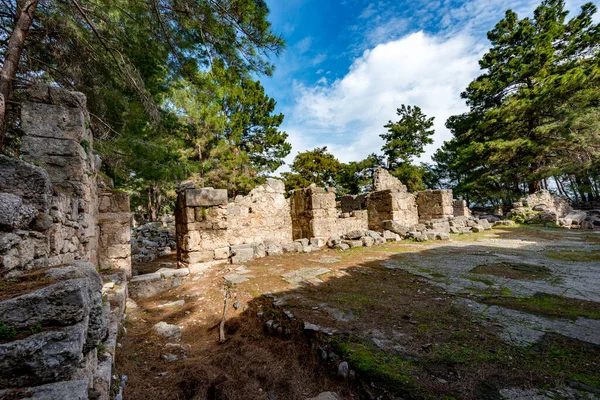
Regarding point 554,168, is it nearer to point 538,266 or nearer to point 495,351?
point 538,266

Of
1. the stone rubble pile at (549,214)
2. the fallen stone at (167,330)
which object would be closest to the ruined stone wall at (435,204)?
the stone rubble pile at (549,214)

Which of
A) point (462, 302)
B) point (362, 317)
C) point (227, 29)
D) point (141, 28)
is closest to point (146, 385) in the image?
point (362, 317)

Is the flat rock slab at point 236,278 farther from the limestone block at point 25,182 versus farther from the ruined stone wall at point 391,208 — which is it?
the ruined stone wall at point 391,208

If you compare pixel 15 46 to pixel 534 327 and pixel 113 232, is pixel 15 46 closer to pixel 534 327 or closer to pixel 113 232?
pixel 113 232

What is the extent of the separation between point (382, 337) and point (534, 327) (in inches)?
56.4

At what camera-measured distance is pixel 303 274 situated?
14.9 feet

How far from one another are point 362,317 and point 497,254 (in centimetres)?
458

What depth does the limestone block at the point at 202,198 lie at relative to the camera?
5.53 meters

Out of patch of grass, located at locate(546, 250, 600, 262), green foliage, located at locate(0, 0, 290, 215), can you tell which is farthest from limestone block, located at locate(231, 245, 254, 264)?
Result: patch of grass, located at locate(546, 250, 600, 262)

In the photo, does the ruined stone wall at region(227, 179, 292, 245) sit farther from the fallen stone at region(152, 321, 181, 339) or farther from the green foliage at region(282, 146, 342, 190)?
the green foliage at region(282, 146, 342, 190)

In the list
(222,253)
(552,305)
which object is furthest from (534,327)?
(222,253)

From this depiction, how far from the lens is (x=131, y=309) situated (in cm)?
357

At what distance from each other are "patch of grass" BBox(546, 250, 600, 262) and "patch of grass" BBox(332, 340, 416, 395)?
5.19 metres

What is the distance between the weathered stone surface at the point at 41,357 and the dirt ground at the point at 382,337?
1.30 metres
